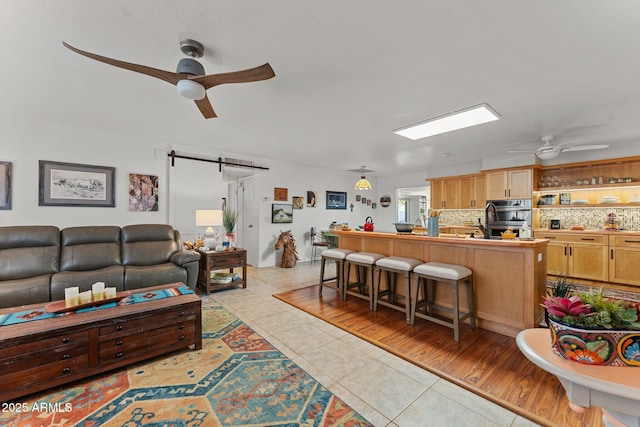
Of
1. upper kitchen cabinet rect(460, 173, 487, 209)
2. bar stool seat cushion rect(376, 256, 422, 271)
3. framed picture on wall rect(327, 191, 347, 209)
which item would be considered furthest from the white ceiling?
framed picture on wall rect(327, 191, 347, 209)

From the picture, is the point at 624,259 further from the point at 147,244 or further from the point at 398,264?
the point at 147,244

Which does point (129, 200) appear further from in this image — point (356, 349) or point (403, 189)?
point (403, 189)

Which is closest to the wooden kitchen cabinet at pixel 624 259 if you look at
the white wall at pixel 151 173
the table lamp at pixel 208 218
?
the white wall at pixel 151 173

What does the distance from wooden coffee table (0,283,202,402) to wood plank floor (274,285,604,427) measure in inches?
61.7

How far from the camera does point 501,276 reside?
9.21 feet

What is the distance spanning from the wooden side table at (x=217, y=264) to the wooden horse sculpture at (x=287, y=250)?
1715 millimetres

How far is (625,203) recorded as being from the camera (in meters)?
4.72

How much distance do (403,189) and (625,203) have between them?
4.71 metres

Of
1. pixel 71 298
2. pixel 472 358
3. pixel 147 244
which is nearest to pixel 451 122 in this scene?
pixel 472 358

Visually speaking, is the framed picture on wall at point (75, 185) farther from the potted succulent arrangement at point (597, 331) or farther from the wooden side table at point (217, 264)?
the potted succulent arrangement at point (597, 331)

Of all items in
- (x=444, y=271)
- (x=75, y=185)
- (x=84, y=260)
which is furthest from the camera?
(x=75, y=185)

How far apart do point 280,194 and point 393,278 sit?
361cm

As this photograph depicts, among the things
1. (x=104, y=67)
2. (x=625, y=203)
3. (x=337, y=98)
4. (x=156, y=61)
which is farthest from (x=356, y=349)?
(x=625, y=203)

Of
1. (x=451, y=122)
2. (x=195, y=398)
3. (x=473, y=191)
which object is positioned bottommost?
(x=195, y=398)
